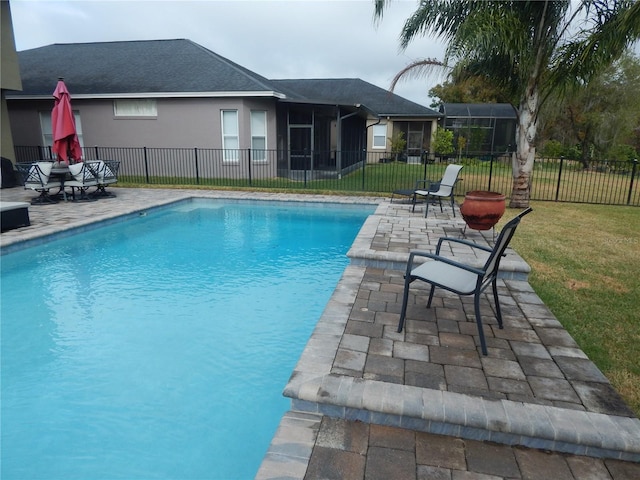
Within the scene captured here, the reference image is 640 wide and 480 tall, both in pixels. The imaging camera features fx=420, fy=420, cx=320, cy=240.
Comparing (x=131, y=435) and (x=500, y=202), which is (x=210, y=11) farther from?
(x=131, y=435)

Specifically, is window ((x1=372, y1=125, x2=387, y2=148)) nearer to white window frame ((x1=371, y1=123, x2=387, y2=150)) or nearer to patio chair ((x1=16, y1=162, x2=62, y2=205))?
white window frame ((x1=371, y1=123, x2=387, y2=150))

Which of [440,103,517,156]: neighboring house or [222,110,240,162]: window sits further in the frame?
[440,103,517,156]: neighboring house

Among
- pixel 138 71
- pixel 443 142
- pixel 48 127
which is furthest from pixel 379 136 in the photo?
pixel 48 127

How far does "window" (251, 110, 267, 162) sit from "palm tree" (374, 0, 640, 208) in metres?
6.36

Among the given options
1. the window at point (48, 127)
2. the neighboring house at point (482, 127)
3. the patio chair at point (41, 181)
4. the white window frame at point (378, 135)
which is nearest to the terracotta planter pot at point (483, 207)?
the patio chair at point (41, 181)

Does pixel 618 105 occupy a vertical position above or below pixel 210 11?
below

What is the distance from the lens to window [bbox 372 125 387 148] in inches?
963

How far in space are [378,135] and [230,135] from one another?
1217 cm

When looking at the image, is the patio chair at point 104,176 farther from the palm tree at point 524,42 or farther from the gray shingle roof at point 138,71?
the palm tree at point 524,42

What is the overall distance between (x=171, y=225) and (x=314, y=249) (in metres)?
3.51

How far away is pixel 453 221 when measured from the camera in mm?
7797

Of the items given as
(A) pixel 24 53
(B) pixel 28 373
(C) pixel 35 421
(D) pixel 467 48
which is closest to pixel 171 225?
(B) pixel 28 373

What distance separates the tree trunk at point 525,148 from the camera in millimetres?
9442

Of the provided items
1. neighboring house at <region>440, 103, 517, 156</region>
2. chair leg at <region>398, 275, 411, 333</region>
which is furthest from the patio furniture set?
neighboring house at <region>440, 103, 517, 156</region>
